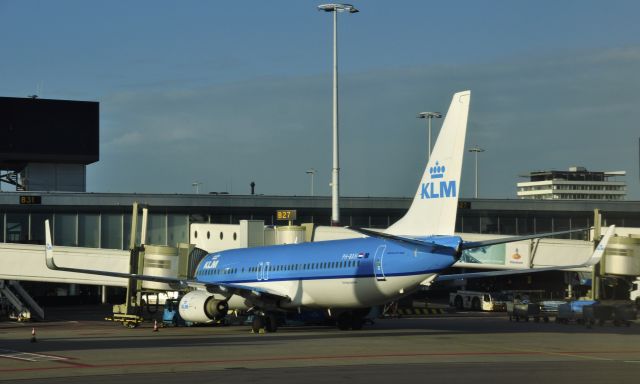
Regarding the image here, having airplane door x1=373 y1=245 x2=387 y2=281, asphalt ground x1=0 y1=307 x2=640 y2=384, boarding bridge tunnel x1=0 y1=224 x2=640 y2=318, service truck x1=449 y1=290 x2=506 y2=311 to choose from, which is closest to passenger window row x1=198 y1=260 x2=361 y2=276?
airplane door x1=373 y1=245 x2=387 y2=281

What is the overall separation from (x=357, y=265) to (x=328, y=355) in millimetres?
8952

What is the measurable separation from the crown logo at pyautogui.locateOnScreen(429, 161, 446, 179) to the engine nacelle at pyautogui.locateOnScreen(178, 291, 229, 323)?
13.3m

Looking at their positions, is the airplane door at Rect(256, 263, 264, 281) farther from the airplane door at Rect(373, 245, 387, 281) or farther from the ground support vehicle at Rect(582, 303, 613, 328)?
the ground support vehicle at Rect(582, 303, 613, 328)

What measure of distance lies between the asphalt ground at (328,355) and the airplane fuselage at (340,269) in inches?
68.4

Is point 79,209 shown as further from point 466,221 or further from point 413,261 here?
point 413,261

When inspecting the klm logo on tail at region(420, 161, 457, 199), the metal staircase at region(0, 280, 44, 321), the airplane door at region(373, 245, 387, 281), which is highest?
the klm logo on tail at region(420, 161, 457, 199)

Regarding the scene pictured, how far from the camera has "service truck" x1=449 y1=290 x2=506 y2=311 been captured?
71.6 meters

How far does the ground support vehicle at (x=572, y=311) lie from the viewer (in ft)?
159

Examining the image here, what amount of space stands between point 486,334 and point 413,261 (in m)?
6.47

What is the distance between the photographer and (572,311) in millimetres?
48906

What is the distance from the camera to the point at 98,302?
8350 cm

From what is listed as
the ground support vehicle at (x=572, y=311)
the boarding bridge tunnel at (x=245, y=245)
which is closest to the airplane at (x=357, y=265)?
the ground support vehicle at (x=572, y=311)

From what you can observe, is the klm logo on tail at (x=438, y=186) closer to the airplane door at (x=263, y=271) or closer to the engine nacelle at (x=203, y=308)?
the airplane door at (x=263, y=271)

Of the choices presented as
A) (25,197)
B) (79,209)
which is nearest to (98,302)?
(79,209)
